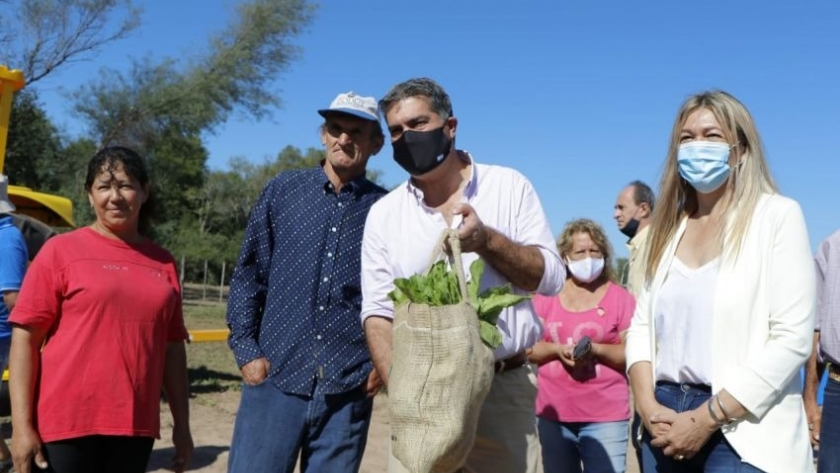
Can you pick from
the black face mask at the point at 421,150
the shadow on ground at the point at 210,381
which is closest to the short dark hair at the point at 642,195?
the black face mask at the point at 421,150

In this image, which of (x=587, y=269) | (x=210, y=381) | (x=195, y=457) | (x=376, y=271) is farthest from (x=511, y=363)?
(x=210, y=381)

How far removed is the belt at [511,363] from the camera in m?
2.96

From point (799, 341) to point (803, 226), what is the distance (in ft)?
1.23

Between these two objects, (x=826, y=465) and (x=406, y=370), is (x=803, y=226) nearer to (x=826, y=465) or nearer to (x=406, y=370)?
(x=406, y=370)

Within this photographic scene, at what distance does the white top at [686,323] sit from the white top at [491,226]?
38cm

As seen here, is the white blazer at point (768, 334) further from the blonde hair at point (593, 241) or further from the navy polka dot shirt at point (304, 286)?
the blonde hair at point (593, 241)

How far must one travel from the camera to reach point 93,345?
3.29m

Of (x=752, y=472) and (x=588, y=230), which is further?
(x=588, y=230)

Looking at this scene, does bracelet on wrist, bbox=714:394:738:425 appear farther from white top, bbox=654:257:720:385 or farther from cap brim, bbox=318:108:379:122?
cap brim, bbox=318:108:379:122

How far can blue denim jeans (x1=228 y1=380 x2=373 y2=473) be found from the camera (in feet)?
11.4

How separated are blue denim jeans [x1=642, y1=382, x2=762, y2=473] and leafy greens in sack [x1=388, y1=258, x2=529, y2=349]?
658 millimetres

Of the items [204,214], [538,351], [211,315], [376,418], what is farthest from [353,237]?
[204,214]

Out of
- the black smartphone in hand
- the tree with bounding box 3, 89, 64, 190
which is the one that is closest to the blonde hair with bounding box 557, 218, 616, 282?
the black smartphone in hand

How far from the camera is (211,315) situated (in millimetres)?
23438
